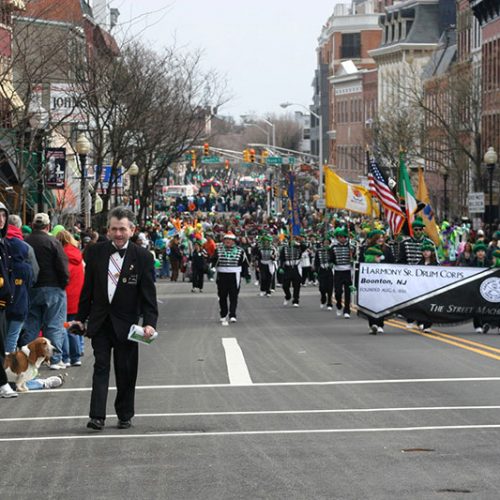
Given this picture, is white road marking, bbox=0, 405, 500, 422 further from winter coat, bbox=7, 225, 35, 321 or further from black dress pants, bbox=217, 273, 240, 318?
black dress pants, bbox=217, 273, 240, 318

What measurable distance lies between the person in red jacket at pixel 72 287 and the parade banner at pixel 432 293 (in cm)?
698

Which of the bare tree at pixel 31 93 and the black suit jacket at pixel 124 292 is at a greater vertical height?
the bare tree at pixel 31 93

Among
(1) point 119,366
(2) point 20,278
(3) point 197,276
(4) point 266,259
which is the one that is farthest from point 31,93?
(1) point 119,366

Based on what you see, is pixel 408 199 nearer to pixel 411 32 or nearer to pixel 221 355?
pixel 221 355

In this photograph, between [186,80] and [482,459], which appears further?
[186,80]

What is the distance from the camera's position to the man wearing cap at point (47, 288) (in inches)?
694

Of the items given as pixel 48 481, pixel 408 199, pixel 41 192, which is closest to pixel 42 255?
pixel 48 481

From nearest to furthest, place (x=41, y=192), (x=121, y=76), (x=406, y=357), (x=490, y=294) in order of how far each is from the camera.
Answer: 1. (x=406, y=357)
2. (x=490, y=294)
3. (x=41, y=192)
4. (x=121, y=76)

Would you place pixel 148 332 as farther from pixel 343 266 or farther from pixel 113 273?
pixel 343 266

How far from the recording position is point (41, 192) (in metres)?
34.9

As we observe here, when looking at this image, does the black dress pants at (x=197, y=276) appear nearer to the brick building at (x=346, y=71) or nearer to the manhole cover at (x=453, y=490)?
the manhole cover at (x=453, y=490)

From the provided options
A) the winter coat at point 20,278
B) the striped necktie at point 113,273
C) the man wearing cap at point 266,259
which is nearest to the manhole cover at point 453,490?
the striped necktie at point 113,273

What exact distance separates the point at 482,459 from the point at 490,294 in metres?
14.0

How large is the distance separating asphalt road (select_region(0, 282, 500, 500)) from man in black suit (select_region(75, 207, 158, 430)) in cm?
35
